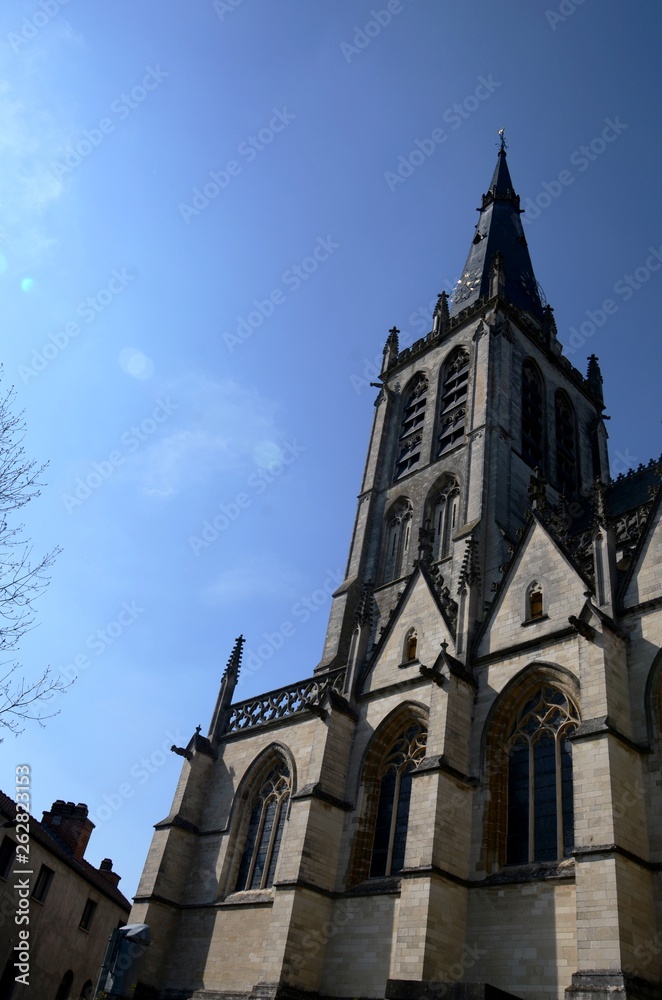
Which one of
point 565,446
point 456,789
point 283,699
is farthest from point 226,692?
point 565,446

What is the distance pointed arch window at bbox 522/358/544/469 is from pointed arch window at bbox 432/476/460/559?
8.33ft

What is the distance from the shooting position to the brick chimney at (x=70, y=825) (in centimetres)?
2508

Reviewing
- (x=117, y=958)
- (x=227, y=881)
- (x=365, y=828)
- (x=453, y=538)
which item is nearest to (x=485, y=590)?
(x=453, y=538)

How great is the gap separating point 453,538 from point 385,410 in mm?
9619

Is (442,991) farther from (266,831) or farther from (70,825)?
(70,825)

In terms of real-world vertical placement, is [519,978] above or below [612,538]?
below

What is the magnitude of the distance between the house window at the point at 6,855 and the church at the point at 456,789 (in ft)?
14.9

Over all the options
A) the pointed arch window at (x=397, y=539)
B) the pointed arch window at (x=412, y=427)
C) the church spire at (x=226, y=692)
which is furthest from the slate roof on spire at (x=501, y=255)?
the church spire at (x=226, y=692)

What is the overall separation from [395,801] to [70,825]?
15.2 metres

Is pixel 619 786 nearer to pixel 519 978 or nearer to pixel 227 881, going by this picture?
pixel 519 978

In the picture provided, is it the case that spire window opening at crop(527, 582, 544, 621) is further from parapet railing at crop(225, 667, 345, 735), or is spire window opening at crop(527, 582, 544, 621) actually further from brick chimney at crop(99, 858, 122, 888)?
brick chimney at crop(99, 858, 122, 888)

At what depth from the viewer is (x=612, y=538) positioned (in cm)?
1420

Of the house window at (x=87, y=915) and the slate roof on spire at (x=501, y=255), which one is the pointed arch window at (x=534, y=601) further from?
the house window at (x=87, y=915)

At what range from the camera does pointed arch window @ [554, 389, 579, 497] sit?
26859mm
